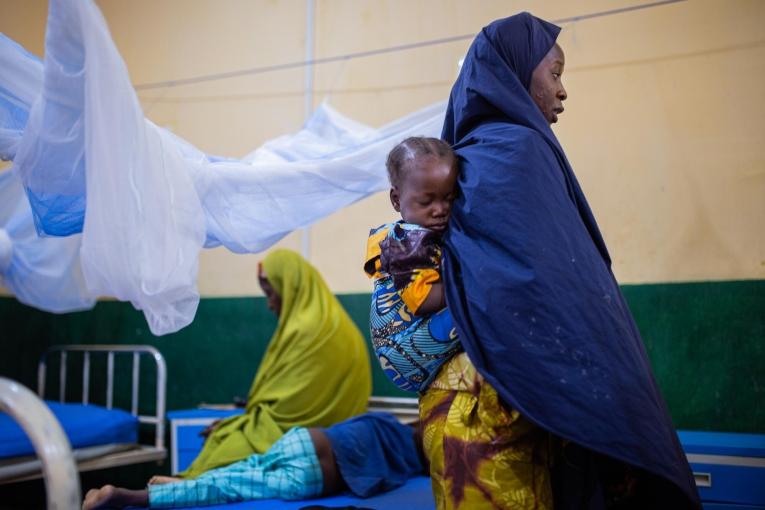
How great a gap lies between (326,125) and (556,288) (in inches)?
91.6

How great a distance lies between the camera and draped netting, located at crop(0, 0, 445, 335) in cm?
237

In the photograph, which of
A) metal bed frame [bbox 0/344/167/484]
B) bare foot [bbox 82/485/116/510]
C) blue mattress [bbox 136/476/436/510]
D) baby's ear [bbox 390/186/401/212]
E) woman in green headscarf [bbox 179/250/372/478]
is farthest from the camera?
metal bed frame [bbox 0/344/167/484]

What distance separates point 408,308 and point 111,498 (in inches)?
67.4

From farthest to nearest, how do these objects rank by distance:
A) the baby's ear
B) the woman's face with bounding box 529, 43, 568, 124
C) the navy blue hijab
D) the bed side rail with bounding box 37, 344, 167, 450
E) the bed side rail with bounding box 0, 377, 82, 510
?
the bed side rail with bounding box 37, 344, 167, 450, the woman's face with bounding box 529, 43, 568, 124, the baby's ear, the navy blue hijab, the bed side rail with bounding box 0, 377, 82, 510

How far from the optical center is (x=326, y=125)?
3850mm

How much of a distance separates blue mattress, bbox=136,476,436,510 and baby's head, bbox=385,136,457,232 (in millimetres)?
1579

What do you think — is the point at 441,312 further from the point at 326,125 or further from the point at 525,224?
the point at 326,125

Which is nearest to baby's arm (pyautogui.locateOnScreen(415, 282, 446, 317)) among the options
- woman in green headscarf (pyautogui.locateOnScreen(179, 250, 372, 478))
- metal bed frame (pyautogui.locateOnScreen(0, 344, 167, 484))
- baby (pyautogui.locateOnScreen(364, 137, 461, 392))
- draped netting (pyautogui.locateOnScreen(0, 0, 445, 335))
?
baby (pyautogui.locateOnScreen(364, 137, 461, 392))

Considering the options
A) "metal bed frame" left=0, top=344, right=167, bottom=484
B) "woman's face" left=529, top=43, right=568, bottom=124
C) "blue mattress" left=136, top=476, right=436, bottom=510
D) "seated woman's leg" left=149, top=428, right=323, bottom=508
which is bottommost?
"metal bed frame" left=0, top=344, right=167, bottom=484

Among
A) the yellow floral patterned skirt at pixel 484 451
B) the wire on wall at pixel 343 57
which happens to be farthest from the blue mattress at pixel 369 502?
the wire on wall at pixel 343 57

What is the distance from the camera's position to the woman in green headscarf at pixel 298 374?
375 centimetres

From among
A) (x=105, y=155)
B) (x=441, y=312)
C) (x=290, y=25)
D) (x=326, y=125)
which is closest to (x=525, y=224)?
(x=441, y=312)

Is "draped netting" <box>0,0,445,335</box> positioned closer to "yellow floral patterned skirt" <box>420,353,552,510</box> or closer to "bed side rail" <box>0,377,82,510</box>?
"yellow floral patterned skirt" <box>420,353,552,510</box>

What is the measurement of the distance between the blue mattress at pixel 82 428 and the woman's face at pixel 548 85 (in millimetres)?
3252
